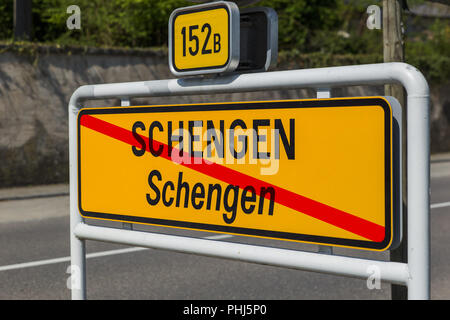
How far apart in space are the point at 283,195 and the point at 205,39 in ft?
1.85

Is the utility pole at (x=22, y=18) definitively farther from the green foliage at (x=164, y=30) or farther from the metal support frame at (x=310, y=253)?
the metal support frame at (x=310, y=253)

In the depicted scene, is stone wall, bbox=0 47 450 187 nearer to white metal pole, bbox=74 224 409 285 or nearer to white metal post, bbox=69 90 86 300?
white metal post, bbox=69 90 86 300

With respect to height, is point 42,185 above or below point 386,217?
below

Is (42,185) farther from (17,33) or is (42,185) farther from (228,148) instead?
(228,148)

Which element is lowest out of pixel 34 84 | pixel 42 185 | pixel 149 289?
pixel 42 185

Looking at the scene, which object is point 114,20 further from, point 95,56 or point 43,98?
point 43,98

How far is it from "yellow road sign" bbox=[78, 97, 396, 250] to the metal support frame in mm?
51

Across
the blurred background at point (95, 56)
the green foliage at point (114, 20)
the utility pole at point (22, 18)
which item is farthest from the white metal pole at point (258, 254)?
the green foliage at point (114, 20)

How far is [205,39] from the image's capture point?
2010 millimetres

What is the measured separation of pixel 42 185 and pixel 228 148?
12.6 meters

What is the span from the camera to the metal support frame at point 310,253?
1.61 meters

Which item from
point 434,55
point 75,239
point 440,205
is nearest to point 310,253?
point 75,239
